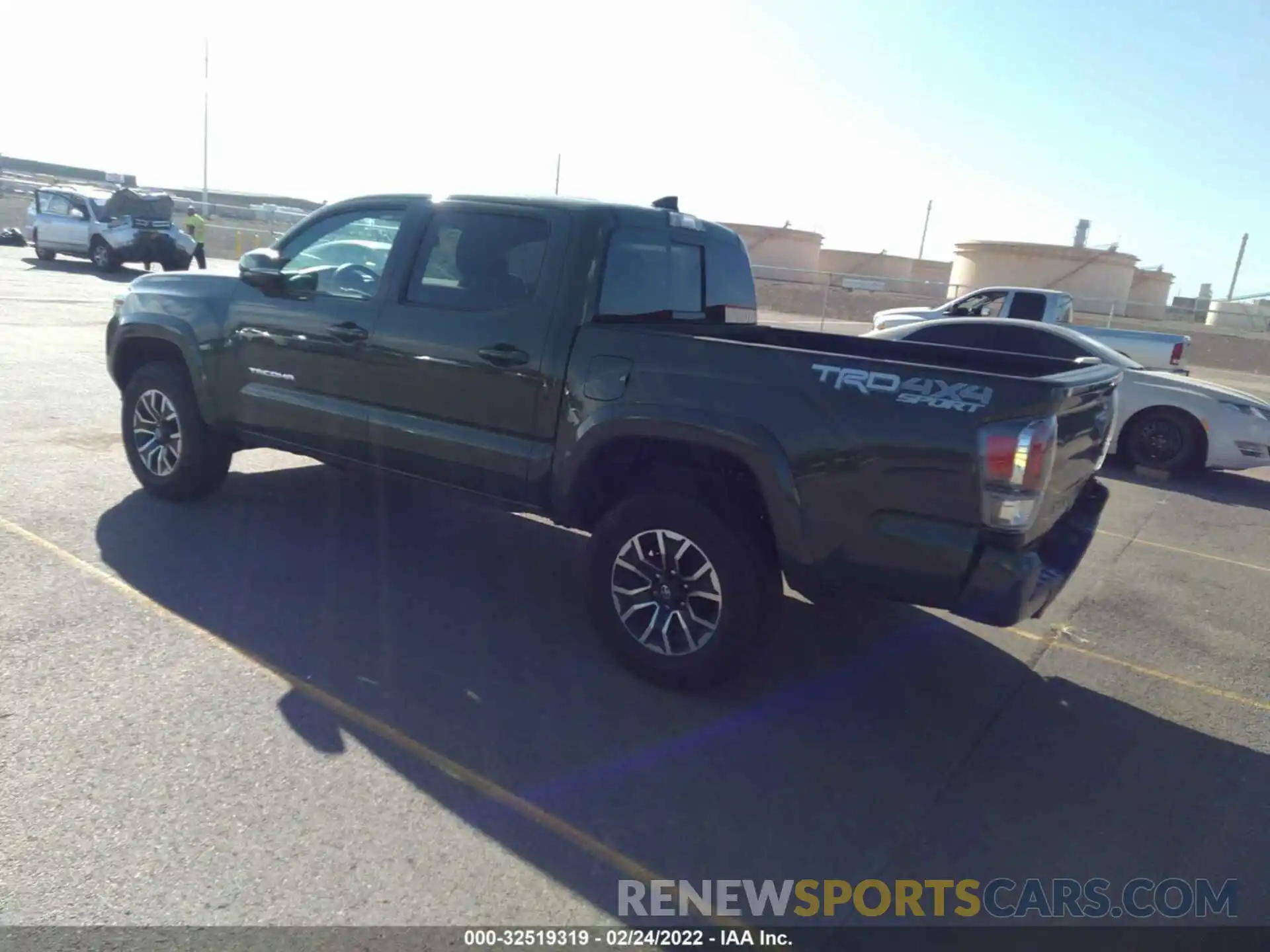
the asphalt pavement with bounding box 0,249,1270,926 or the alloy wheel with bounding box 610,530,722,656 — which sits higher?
the alloy wheel with bounding box 610,530,722,656

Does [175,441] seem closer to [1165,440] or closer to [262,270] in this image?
[262,270]

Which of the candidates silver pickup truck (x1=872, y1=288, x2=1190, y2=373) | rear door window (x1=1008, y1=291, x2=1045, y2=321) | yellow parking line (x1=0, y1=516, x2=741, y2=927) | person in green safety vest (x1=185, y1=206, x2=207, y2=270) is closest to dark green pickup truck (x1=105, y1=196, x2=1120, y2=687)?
yellow parking line (x1=0, y1=516, x2=741, y2=927)

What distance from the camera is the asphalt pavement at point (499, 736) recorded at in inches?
115

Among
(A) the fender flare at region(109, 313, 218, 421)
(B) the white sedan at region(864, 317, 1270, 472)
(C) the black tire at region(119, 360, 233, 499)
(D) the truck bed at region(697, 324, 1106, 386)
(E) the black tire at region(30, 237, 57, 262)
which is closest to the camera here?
(D) the truck bed at region(697, 324, 1106, 386)

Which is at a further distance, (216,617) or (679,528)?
(216,617)

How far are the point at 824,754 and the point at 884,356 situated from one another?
242cm

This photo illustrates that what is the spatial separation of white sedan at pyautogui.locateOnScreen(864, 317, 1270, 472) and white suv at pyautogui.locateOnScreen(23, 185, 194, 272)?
2211 cm

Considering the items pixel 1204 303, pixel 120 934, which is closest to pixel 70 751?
pixel 120 934

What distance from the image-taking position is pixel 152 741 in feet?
11.2

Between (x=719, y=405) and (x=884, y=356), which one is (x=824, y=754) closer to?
(x=719, y=405)

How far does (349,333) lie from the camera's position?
508 centimetres

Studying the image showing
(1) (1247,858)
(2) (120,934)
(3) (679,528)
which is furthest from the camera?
(3) (679,528)

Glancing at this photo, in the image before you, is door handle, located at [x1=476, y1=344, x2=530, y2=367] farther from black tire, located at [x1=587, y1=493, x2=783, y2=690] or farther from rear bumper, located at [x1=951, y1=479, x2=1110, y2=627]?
rear bumper, located at [x1=951, y1=479, x2=1110, y2=627]

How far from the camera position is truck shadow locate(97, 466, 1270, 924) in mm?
3219
